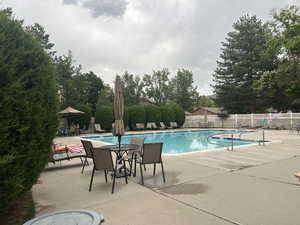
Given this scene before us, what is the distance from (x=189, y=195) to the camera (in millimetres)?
3307

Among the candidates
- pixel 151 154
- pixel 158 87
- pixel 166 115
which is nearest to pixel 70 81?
pixel 166 115

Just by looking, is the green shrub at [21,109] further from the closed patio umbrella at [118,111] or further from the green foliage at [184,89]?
the green foliage at [184,89]

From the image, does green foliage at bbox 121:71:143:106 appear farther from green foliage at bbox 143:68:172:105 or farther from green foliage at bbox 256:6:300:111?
green foliage at bbox 256:6:300:111

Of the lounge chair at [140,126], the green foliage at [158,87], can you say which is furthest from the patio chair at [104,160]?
the green foliage at [158,87]

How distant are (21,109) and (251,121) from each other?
76.9ft

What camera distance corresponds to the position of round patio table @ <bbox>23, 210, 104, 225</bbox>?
144 centimetres

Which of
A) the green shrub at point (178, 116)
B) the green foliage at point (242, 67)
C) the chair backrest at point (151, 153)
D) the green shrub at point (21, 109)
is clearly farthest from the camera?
the green foliage at point (242, 67)

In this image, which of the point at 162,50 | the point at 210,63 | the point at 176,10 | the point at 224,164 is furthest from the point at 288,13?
the point at 210,63

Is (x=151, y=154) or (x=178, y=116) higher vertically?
(x=178, y=116)

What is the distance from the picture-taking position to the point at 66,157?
5.14 metres

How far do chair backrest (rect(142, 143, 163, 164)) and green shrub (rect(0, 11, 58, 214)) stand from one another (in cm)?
199

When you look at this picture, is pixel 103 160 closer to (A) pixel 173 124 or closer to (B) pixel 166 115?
(B) pixel 166 115

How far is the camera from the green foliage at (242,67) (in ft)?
89.6

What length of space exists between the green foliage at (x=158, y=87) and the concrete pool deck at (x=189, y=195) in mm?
35512
